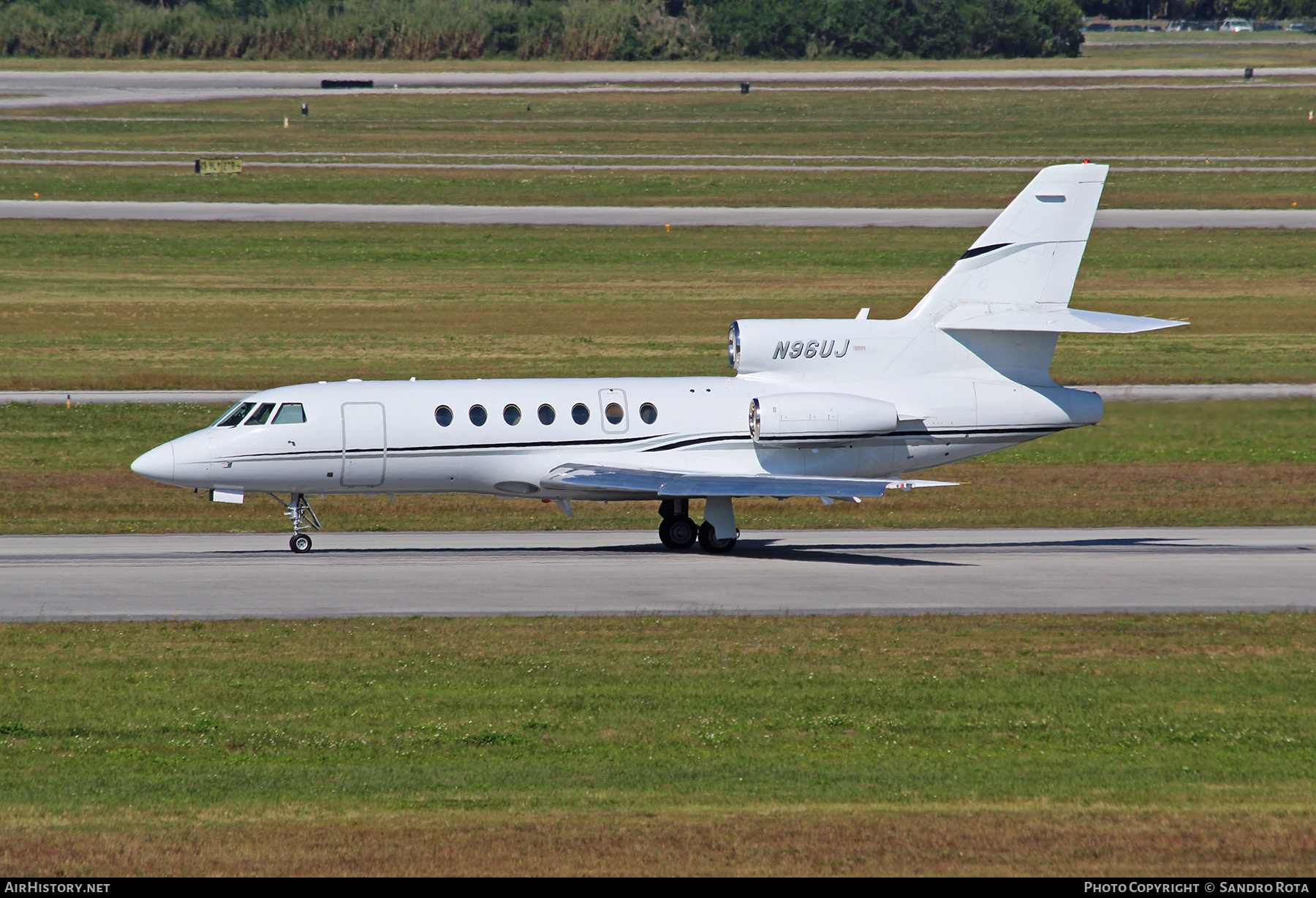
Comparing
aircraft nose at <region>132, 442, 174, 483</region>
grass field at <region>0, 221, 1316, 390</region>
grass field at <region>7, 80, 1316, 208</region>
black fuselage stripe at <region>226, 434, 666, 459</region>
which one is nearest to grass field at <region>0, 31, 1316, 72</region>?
grass field at <region>7, 80, 1316, 208</region>

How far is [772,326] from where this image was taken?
2964 centimetres

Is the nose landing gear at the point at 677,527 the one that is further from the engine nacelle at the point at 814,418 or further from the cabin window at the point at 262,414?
the cabin window at the point at 262,414

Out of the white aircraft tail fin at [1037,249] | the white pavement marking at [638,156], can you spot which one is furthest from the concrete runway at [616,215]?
the white aircraft tail fin at [1037,249]

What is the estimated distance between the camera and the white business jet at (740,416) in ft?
92.1

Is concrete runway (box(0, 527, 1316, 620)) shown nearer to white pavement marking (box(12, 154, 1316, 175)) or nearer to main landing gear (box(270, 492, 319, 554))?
main landing gear (box(270, 492, 319, 554))

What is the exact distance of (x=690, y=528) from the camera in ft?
97.4

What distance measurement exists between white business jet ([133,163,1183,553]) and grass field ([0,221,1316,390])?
57.8 ft

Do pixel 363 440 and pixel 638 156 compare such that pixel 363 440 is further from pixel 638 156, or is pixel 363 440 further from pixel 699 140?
pixel 699 140

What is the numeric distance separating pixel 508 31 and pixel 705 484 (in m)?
133

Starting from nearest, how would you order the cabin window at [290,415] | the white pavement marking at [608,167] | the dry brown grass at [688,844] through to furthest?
the dry brown grass at [688,844], the cabin window at [290,415], the white pavement marking at [608,167]

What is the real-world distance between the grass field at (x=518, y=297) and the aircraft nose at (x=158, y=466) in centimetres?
1891
